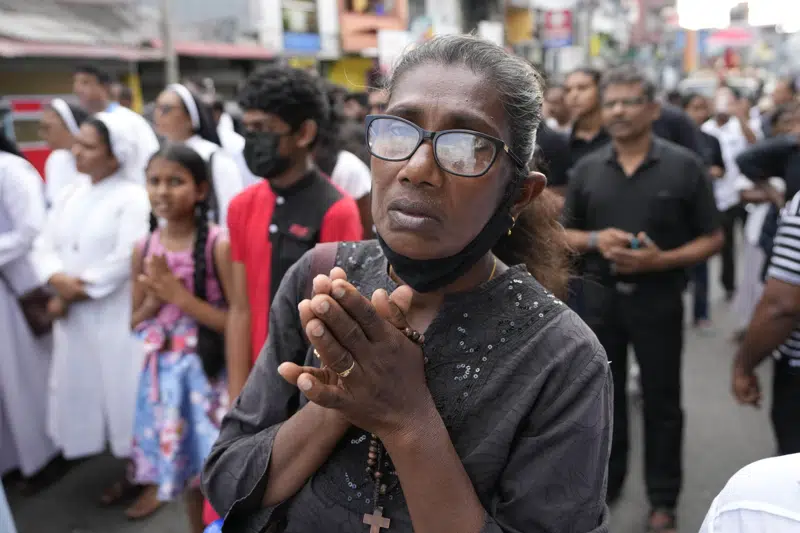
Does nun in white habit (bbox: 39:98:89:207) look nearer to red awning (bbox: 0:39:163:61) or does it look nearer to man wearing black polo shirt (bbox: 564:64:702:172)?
man wearing black polo shirt (bbox: 564:64:702:172)

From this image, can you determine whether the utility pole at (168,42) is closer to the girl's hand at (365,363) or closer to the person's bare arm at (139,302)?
the person's bare arm at (139,302)

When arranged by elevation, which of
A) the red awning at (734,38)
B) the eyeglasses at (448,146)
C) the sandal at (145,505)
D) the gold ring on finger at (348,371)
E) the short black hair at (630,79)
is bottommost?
the sandal at (145,505)

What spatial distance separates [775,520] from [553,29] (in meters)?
25.7

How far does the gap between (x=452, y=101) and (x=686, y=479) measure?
3661 mm

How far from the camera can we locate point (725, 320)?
24.5 feet

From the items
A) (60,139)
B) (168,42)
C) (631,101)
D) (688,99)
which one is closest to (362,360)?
(631,101)

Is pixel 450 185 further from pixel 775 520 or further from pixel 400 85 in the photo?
pixel 775 520

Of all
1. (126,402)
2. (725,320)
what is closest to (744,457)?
(725,320)

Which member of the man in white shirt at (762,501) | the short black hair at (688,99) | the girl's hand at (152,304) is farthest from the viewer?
the short black hair at (688,99)

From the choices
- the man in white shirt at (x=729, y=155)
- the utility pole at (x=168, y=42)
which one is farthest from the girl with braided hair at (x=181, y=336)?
the utility pole at (x=168, y=42)

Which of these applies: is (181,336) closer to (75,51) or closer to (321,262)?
(321,262)

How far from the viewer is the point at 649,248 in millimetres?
3523

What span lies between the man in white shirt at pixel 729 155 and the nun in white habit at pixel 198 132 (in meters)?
4.31

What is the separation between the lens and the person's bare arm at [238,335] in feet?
9.51
